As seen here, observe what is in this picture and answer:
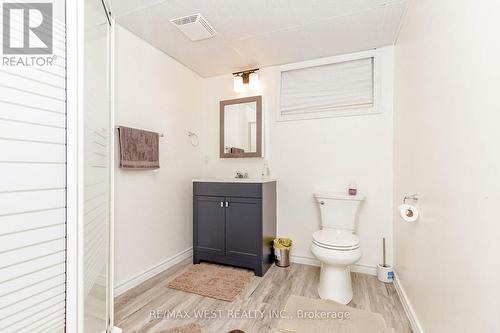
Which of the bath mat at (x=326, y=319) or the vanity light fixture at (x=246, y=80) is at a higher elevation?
the vanity light fixture at (x=246, y=80)

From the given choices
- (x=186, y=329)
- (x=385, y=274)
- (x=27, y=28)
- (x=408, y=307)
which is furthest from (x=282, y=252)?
(x=27, y=28)

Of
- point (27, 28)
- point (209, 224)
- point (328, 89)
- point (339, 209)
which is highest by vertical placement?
point (328, 89)

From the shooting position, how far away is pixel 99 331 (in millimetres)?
1265

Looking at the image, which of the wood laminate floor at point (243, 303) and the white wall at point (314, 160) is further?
the white wall at point (314, 160)

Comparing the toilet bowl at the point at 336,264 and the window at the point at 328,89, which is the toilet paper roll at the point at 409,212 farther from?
the window at the point at 328,89

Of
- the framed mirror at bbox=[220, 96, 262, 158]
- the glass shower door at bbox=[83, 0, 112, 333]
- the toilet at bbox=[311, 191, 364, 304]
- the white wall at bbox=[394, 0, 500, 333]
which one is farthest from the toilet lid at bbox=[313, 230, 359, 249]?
the glass shower door at bbox=[83, 0, 112, 333]

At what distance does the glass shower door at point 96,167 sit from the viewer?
105 cm

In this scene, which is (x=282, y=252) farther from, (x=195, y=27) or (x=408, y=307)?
(x=195, y=27)

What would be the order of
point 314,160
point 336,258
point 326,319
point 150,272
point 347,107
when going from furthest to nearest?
point 314,160 → point 347,107 → point 150,272 → point 336,258 → point 326,319

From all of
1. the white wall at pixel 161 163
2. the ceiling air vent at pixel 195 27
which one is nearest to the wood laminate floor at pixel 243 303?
the white wall at pixel 161 163

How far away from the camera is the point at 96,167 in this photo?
1206 mm

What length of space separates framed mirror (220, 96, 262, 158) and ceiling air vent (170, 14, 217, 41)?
0.87m

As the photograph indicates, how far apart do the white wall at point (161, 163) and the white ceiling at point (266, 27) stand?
227 mm

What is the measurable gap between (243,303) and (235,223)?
76 cm
